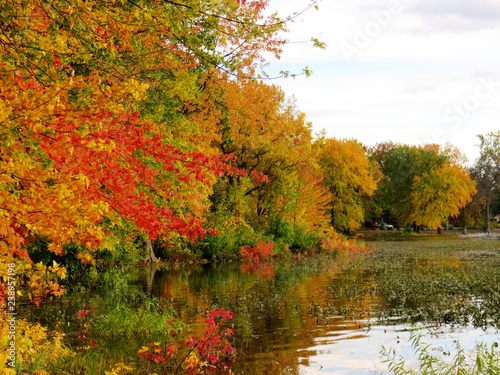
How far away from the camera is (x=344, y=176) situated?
61.9 m

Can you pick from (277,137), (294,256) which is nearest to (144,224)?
(294,256)

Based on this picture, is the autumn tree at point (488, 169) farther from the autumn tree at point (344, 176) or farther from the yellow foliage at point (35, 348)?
the yellow foliage at point (35, 348)

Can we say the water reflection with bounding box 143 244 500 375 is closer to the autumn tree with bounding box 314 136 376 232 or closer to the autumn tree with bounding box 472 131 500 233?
the autumn tree with bounding box 314 136 376 232

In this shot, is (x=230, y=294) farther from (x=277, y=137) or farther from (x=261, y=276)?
(x=277, y=137)

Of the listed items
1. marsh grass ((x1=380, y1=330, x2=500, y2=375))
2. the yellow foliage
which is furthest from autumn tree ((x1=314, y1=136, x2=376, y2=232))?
the yellow foliage

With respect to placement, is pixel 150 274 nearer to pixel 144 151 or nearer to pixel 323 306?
pixel 323 306

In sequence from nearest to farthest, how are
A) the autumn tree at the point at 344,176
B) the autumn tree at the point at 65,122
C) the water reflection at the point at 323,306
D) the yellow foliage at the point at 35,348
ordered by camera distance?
A: the autumn tree at the point at 65,122 < the yellow foliage at the point at 35,348 < the water reflection at the point at 323,306 < the autumn tree at the point at 344,176

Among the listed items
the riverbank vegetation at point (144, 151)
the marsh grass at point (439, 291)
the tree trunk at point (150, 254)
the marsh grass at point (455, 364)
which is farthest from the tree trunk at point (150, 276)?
the marsh grass at point (455, 364)

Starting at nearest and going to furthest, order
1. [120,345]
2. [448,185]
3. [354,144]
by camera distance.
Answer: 1. [120,345]
2. [354,144]
3. [448,185]

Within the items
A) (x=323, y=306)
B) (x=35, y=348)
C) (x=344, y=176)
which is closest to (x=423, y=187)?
(x=344, y=176)

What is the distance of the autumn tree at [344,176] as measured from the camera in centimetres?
6153

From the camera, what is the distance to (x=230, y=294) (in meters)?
18.2

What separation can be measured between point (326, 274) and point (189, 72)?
11870 millimetres

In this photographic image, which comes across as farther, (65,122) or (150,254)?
(150,254)
